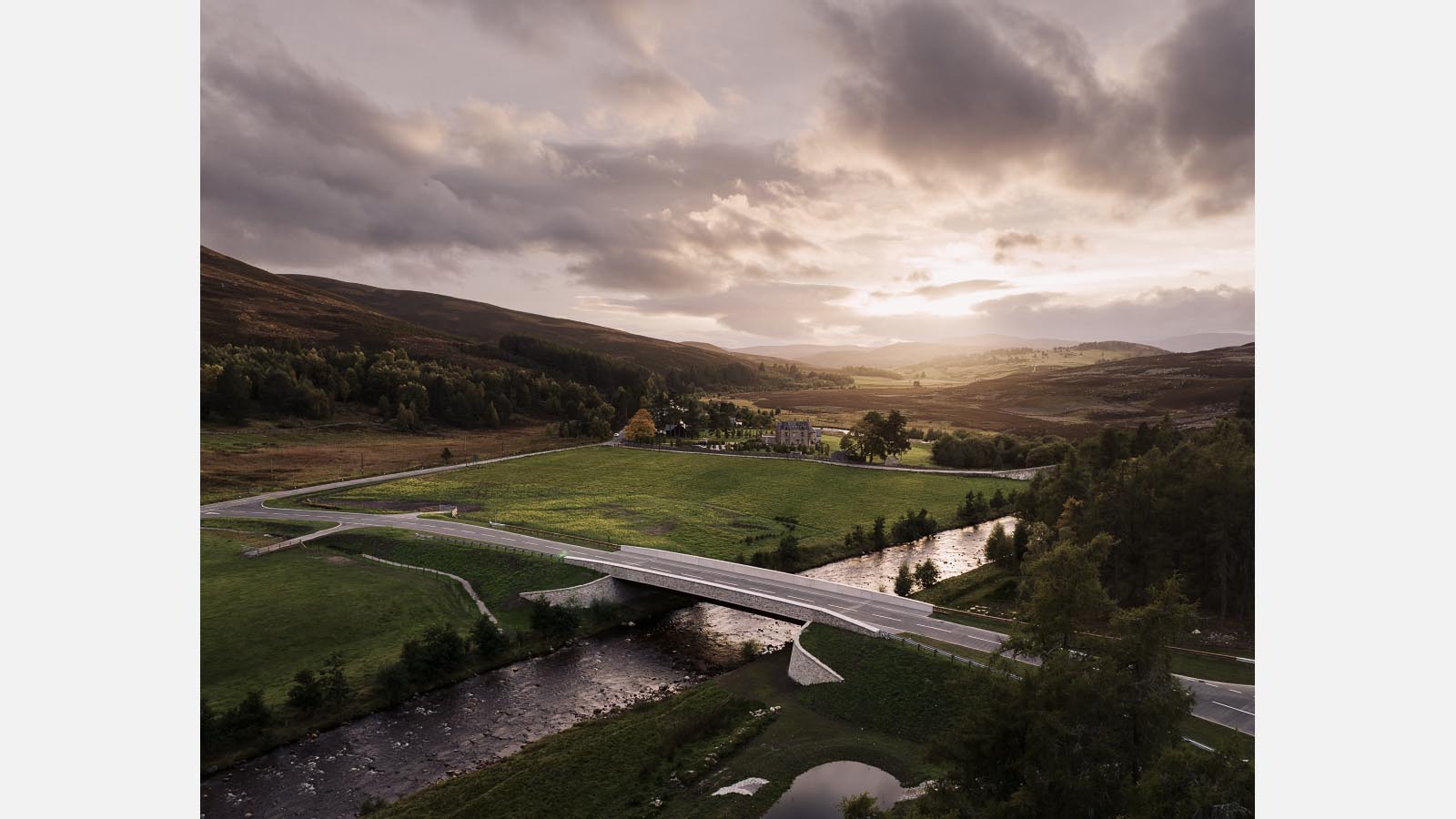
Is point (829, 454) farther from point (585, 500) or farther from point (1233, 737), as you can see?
point (1233, 737)

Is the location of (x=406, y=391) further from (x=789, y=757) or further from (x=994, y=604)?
(x=789, y=757)

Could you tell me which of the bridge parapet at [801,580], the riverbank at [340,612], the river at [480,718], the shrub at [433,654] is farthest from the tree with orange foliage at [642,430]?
the shrub at [433,654]

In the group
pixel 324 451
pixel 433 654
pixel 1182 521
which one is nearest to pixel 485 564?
pixel 433 654

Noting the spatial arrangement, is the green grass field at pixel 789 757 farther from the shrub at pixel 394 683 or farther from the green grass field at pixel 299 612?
the green grass field at pixel 299 612

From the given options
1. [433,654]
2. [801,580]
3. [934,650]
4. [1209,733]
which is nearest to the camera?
[1209,733]

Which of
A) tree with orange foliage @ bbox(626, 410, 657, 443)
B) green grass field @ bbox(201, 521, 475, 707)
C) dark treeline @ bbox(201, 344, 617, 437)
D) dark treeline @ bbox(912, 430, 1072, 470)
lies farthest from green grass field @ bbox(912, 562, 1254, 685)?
dark treeline @ bbox(201, 344, 617, 437)

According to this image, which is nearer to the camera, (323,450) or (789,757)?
(789,757)

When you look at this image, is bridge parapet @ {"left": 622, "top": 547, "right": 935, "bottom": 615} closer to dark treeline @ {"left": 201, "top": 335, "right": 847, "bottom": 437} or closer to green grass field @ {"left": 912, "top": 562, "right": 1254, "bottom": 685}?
green grass field @ {"left": 912, "top": 562, "right": 1254, "bottom": 685}
